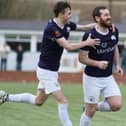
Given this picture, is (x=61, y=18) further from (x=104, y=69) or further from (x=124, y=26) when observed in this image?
(x=124, y=26)

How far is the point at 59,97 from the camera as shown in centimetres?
1138

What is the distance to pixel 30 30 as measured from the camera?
170 feet

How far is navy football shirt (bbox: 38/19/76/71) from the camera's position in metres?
11.3

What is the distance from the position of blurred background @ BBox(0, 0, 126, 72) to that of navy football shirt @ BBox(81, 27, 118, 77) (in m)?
25.0

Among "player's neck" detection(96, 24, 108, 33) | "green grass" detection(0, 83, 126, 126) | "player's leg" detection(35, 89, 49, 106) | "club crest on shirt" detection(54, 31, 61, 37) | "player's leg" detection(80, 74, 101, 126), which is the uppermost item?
"player's neck" detection(96, 24, 108, 33)

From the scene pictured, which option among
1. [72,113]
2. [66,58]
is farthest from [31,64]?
[72,113]

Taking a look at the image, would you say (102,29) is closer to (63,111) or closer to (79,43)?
(79,43)

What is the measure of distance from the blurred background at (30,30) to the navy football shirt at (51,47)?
2447cm

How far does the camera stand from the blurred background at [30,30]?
4325 centimetres

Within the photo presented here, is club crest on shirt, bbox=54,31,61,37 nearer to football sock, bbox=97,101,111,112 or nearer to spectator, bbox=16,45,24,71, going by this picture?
football sock, bbox=97,101,111,112

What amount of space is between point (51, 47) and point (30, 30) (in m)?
40.4

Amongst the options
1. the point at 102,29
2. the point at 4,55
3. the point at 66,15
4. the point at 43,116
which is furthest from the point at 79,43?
the point at 4,55

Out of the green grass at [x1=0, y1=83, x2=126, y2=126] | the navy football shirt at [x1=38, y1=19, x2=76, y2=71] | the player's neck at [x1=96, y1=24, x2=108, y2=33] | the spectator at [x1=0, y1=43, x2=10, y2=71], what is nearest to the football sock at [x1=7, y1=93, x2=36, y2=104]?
the green grass at [x1=0, y1=83, x2=126, y2=126]

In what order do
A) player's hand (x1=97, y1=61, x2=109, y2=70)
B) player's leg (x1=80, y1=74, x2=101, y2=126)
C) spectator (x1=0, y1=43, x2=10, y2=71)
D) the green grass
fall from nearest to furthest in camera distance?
player's hand (x1=97, y1=61, x2=109, y2=70), player's leg (x1=80, y1=74, x2=101, y2=126), the green grass, spectator (x1=0, y1=43, x2=10, y2=71)
